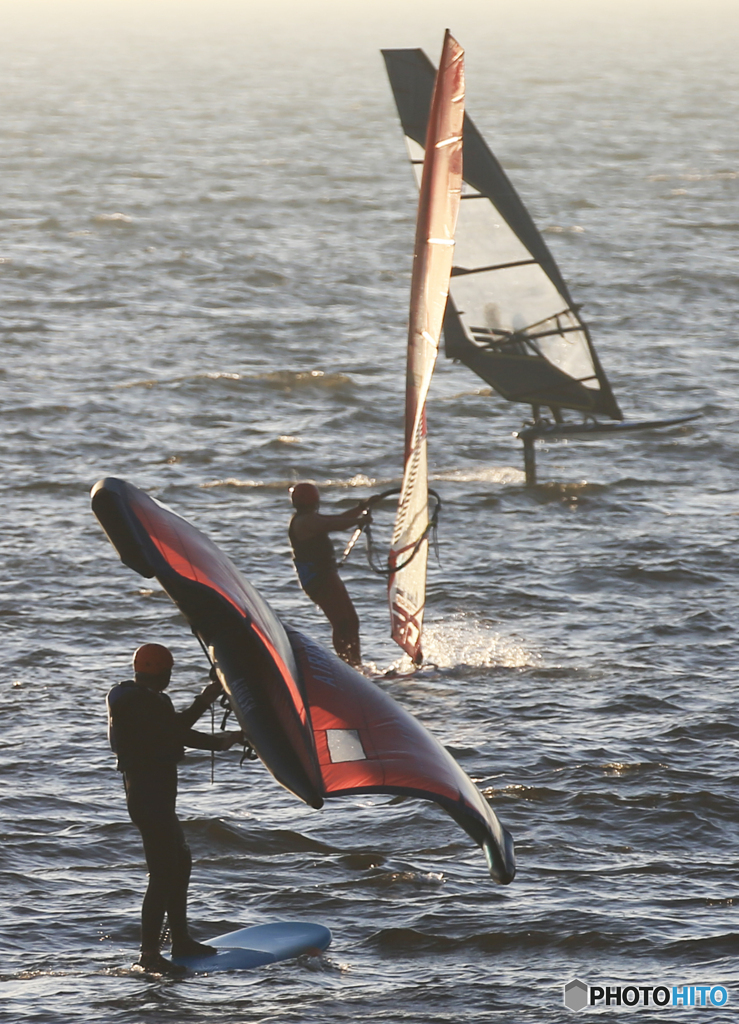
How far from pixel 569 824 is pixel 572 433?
30.5ft

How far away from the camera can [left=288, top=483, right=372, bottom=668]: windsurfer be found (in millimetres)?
15086

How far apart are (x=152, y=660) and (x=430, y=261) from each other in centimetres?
610

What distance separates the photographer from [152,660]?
32.4 feet

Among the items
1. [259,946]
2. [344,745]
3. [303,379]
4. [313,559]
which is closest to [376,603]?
[313,559]

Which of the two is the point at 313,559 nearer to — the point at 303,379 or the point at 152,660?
the point at 152,660

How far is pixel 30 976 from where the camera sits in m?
10.4

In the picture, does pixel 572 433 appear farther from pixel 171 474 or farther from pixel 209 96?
pixel 209 96

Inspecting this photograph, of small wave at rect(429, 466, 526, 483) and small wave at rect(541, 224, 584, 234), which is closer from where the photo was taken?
small wave at rect(429, 466, 526, 483)

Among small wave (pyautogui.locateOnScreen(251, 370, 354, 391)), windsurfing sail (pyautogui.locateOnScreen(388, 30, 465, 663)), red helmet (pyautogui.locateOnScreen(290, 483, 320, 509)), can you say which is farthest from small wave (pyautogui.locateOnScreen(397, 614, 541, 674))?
small wave (pyautogui.locateOnScreen(251, 370, 354, 391))

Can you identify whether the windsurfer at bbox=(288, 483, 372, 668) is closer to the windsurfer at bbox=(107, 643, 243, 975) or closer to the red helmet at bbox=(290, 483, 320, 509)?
the red helmet at bbox=(290, 483, 320, 509)

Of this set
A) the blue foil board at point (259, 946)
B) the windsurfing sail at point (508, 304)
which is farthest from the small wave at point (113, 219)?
the blue foil board at point (259, 946)

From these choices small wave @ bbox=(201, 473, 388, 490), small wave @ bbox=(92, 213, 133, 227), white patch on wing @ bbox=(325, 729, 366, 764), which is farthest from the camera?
small wave @ bbox=(92, 213, 133, 227)

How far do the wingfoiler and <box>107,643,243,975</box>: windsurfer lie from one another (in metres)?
11.2

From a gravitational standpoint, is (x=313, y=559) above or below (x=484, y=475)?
above
